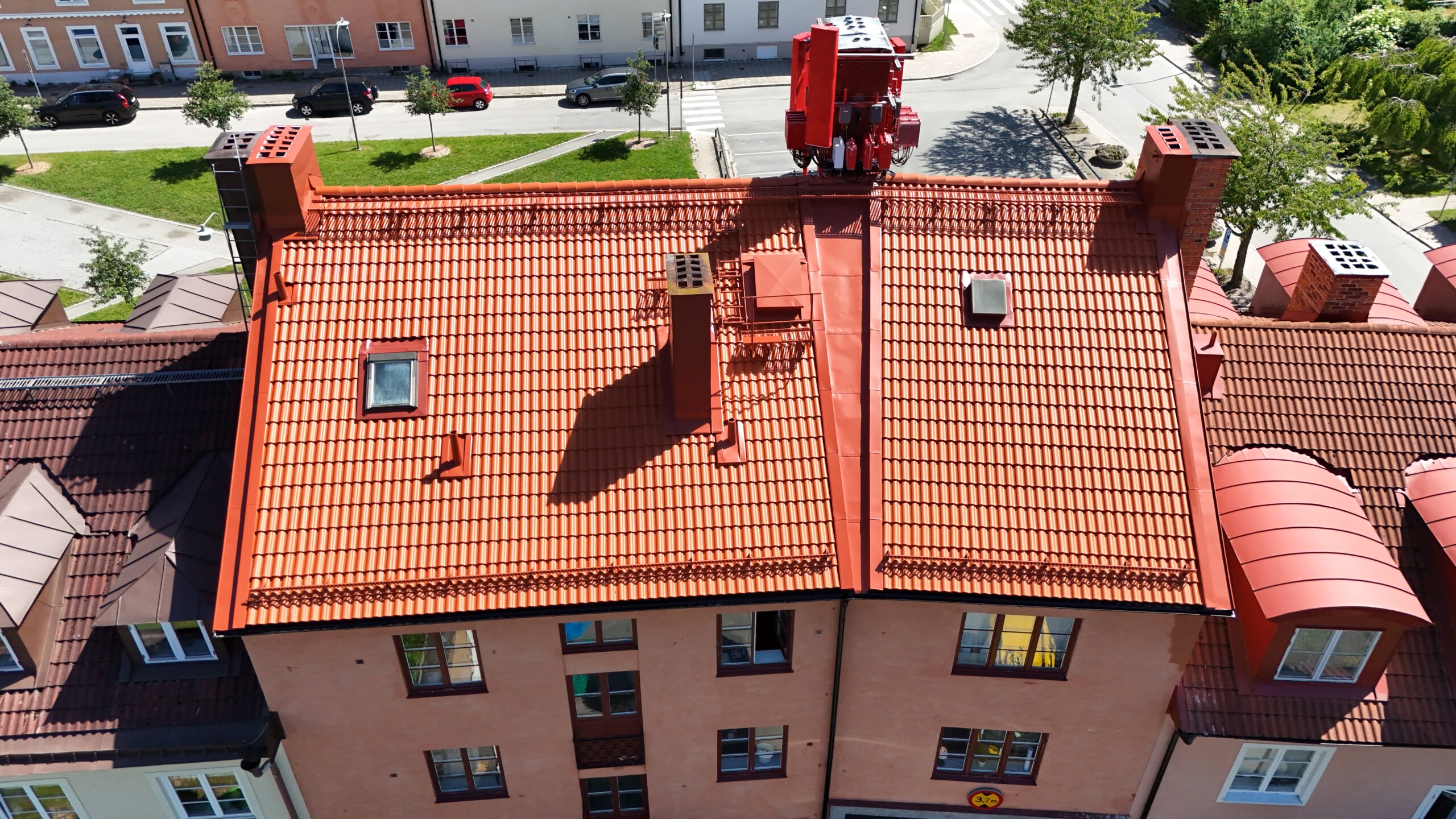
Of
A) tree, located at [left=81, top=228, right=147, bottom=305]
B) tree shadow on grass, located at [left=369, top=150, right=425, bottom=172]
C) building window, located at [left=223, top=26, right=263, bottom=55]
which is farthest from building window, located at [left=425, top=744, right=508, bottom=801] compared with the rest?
building window, located at [left=223, top=26, right=263, bottom=55]

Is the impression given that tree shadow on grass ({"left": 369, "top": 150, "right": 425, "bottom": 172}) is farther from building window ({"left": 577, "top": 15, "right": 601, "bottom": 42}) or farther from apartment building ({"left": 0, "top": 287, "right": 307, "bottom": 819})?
apartment building ({"left": 0, "top": 287, "right": 307, "bottom": 819})

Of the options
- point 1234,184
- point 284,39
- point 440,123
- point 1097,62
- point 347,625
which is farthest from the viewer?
point 284,39

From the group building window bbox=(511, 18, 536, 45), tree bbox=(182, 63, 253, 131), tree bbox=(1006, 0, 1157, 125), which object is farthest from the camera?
building window bbox=(511, 18, 536, 45)

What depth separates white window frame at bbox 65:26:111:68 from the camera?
56.2m

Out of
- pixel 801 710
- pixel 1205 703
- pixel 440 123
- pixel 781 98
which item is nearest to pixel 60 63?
pixel 440 123

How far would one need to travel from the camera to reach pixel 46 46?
5634 centimetres

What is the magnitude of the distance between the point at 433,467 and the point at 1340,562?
1496 centimetres

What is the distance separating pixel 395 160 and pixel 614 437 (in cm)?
3729

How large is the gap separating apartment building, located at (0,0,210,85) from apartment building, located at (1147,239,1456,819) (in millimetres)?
57025

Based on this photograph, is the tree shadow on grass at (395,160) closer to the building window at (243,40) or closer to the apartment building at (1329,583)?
the building window at (243,40)

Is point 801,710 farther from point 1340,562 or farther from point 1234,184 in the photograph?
point 1234,184

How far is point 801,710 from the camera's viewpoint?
18.8 metres

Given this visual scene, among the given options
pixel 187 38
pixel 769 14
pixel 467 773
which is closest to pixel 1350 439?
pixel 467 773

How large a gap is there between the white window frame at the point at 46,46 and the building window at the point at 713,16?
35.4m
